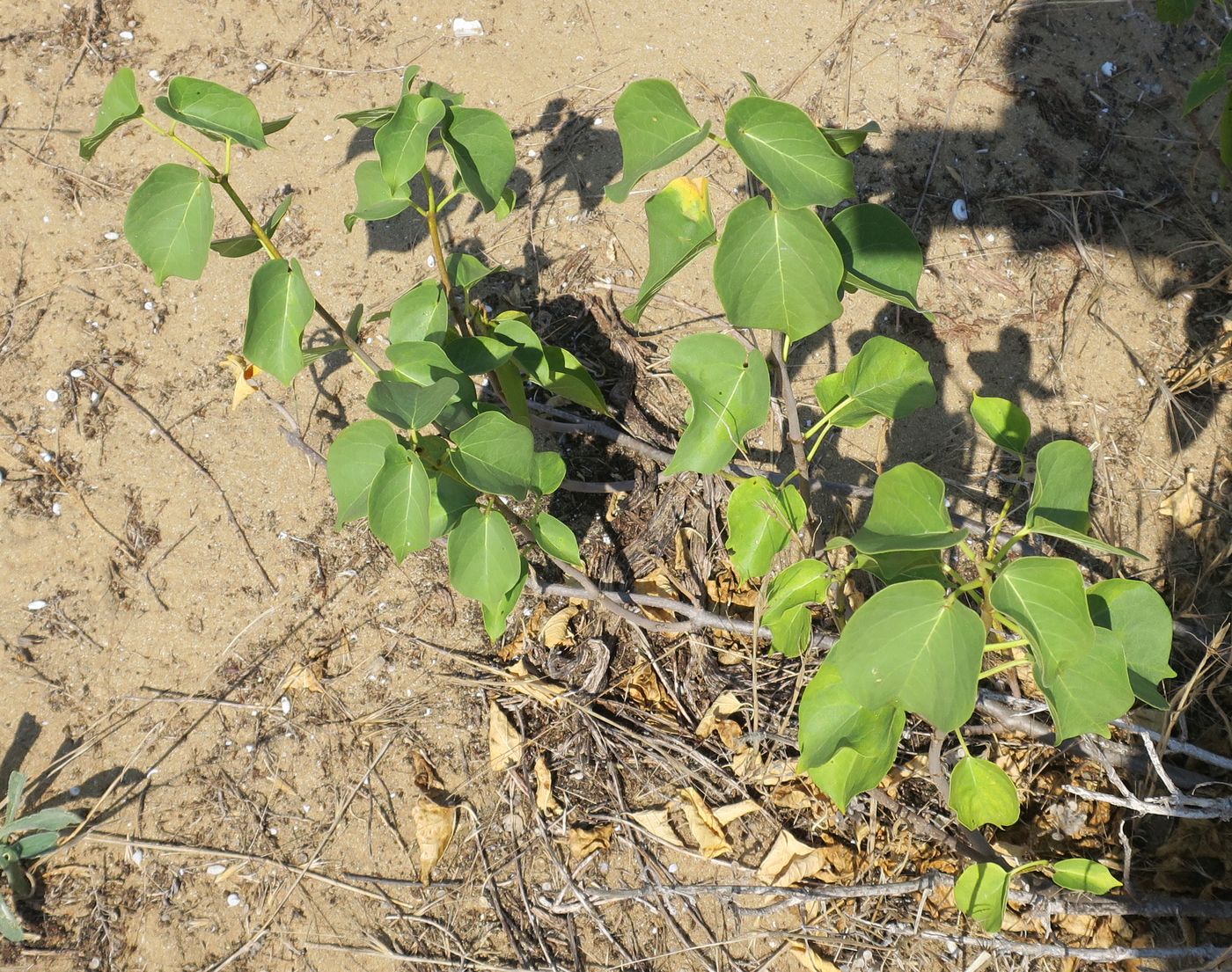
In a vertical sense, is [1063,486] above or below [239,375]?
above

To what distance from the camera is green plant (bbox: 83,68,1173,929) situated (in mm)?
1451

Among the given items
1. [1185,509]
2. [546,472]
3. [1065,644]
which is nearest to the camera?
[1065,644]

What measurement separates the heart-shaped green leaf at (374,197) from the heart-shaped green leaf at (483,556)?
2.25 ft

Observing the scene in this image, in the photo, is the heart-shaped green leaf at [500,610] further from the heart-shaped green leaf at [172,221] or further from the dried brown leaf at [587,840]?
the heart-shaped green leaf at [172,221]

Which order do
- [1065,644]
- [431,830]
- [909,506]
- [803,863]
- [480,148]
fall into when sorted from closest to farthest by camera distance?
[1065,644]
[909,506]
[480,148]
[803,863]
[431,830]

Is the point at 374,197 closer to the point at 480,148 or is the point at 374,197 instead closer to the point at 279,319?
the point at 480,148

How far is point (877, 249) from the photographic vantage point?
175 centimetres

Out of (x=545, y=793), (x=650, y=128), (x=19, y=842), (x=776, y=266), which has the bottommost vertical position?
(x=545, y=793)

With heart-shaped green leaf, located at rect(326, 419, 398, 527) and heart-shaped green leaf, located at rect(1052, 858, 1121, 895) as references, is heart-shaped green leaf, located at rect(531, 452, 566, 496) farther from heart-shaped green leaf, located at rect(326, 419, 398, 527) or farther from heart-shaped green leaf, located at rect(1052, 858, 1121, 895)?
heart-shaped green leaf, located at rect(1052, 858, 1121, 895)

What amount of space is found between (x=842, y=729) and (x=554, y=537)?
2.60 feet

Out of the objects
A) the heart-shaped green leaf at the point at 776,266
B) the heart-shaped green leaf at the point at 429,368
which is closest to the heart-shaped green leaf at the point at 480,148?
the heart-shaped green leaf at the point at 429,368

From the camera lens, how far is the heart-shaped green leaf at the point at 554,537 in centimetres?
213

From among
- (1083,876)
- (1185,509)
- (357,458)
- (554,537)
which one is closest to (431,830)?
(554,537)

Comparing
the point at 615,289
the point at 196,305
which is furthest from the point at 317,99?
the point at 615,289
